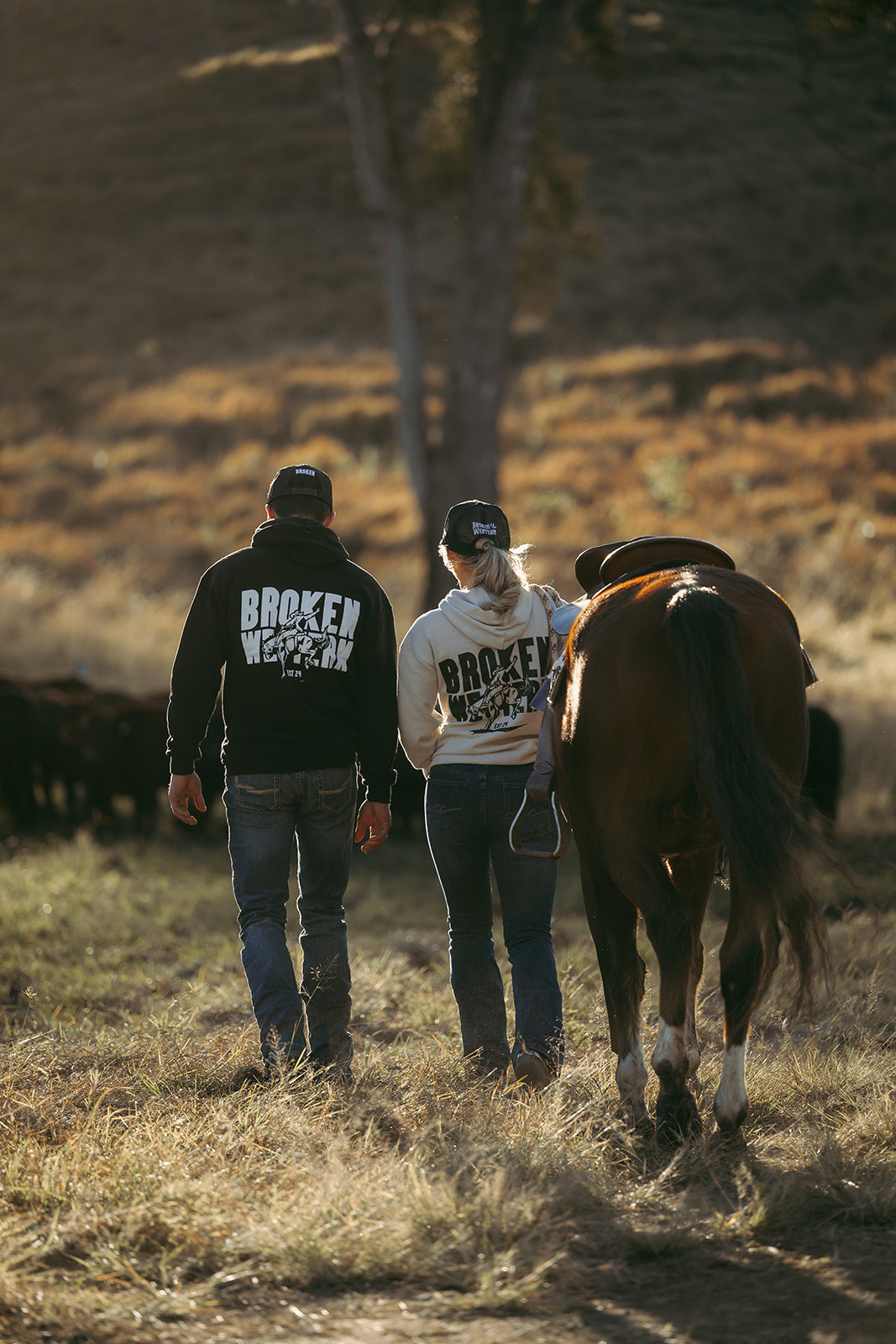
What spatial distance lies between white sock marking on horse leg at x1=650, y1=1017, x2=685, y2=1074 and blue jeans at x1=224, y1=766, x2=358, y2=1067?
1309 millimetres

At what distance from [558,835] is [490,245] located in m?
9.22

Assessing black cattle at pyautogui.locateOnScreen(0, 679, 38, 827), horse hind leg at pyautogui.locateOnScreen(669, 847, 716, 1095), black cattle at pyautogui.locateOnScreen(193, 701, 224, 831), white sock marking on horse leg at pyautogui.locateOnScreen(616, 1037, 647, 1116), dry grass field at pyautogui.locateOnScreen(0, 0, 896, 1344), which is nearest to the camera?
dry grass field at pyautogui.locateOnScreen(0, 0, 896, 1344)

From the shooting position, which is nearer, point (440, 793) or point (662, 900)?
point (662, 900)

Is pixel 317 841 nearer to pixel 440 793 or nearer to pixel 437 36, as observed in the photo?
A: pixel 440 793

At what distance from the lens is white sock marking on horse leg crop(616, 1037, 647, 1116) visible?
4.29m

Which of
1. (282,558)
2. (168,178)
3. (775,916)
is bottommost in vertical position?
(775,916)

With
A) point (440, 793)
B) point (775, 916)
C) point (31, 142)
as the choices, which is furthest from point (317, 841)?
point (31, 142)

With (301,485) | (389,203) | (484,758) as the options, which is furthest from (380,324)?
(484,758)

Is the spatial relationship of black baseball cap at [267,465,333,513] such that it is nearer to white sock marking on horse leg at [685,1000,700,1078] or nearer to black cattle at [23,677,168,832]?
white sock marking on horse leg at [685,1000,700,1078]

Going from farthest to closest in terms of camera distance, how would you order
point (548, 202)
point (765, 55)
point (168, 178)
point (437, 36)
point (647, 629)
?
point (168, 178) < point (765, 55) < point (548, 202) < point (437, 36) < point (647, 629)

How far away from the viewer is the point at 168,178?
55.2m

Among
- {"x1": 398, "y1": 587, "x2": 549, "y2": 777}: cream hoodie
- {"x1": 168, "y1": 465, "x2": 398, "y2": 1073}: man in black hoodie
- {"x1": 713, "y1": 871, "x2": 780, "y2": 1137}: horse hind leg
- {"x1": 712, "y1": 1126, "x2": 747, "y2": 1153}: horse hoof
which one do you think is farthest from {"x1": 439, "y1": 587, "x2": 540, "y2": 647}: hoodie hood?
{"x1": 712, "y1": 1126, "x2": 747, "y2": 1153}: horse hoof

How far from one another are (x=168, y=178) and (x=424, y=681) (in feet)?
183

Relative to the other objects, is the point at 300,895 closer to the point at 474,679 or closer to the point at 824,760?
the point at 474,679
